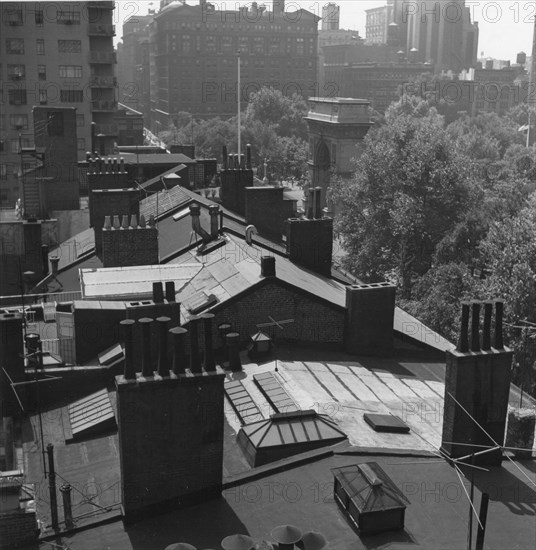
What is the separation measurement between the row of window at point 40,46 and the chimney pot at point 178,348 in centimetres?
6682

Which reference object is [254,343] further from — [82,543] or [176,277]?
[82,543]

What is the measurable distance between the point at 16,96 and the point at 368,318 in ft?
195

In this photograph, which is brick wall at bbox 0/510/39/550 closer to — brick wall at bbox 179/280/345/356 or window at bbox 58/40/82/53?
brick wall at bbox 179/280/345/356

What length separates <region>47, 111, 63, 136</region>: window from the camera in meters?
43.8

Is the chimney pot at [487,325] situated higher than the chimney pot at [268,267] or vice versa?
the chimney pot at [487,325]

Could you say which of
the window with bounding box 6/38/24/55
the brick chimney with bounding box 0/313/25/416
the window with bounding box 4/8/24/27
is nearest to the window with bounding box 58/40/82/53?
the window with bounding box 6/38/24/55

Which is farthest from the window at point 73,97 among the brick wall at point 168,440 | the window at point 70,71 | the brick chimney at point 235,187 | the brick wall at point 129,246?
the brick wall at point 168,440

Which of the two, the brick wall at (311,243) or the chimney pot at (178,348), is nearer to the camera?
the chimney pot at (178,348)

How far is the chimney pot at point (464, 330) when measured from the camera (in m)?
15.0

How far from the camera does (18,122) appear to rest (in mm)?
74750

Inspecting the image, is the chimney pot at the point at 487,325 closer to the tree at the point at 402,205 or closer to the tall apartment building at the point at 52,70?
the tree at the point at 402,205

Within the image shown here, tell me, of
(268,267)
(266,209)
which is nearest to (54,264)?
(266,209)

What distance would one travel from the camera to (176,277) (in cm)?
2662

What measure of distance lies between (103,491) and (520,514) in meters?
8.14
